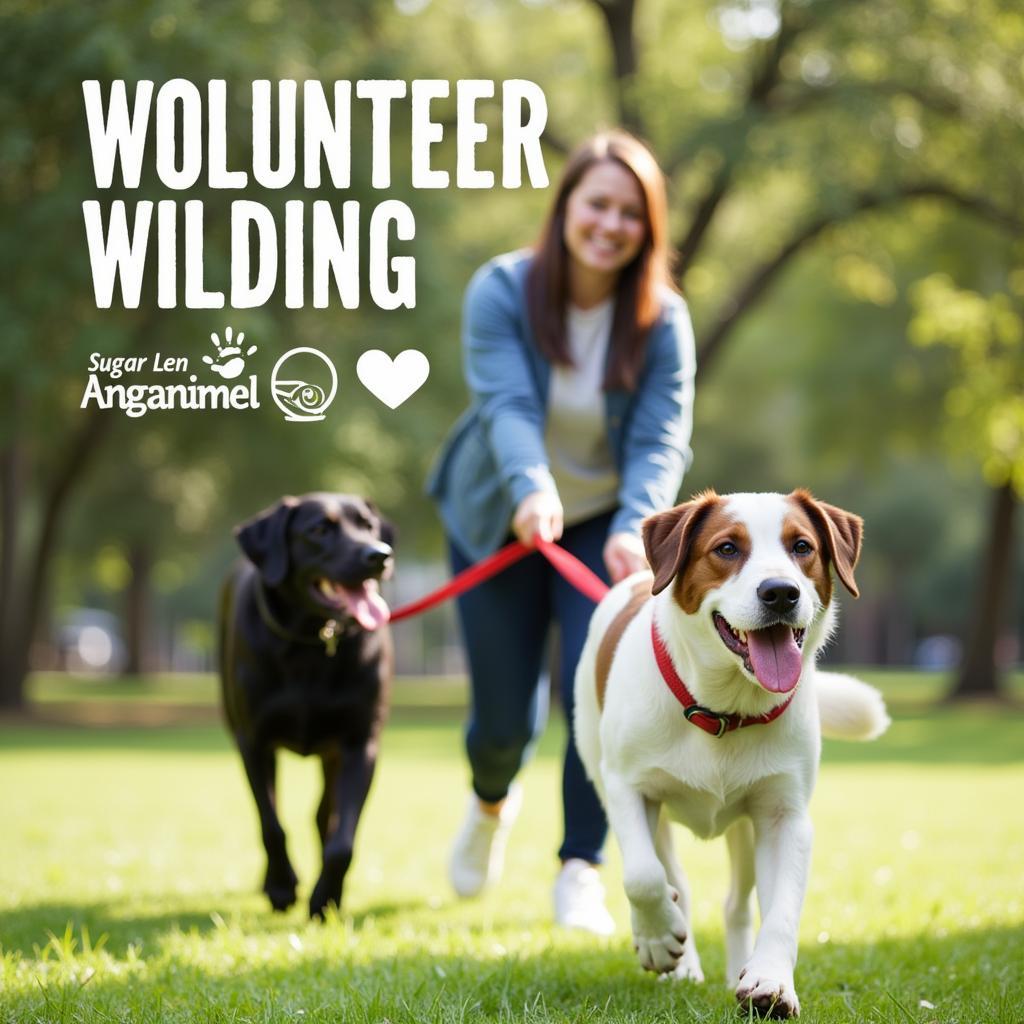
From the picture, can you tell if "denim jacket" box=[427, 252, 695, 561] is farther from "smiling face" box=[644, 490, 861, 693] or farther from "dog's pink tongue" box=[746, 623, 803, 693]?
"dog's pink tongue" box=[746, 623, 803, 693]

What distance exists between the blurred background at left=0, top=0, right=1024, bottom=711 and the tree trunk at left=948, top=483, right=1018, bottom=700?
58 millimetres

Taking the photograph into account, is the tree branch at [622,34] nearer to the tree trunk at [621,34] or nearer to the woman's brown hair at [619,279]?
the tree trunk at [621,34]

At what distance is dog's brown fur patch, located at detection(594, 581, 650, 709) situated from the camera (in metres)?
4.34

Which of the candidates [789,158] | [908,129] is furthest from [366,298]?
[908,129]

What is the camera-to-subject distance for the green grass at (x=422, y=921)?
12.4 feet

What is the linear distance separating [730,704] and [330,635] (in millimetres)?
2106

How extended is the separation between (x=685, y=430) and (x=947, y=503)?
3758 cm

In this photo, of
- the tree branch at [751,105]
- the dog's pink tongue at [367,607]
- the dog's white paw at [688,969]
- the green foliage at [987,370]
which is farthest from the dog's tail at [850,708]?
the green foliage at [987,370]

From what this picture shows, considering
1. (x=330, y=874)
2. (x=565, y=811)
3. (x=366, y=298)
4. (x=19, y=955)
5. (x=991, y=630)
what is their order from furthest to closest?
(x=991, y=630), (x=366, y=298), (x=565, y=811), (x=330, y=874), (x=19, y=955)

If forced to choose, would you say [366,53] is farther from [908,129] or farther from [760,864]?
[760,864]

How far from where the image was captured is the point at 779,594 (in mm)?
3436

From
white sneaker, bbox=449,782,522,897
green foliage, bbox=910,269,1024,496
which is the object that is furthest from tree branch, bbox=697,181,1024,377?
white sneaker, bbox=449,782,522,897

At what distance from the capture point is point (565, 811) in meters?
5.64

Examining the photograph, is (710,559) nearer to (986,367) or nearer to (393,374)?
(393,374)
